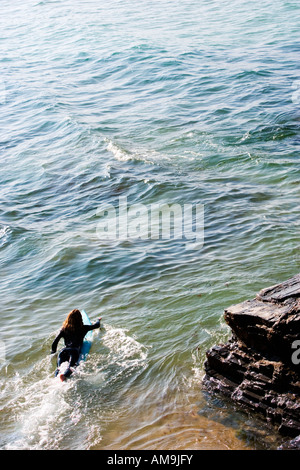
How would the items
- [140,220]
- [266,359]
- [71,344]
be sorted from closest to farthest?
[266,359] < [71,344] < [140,220]

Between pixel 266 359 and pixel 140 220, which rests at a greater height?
pixel 266 359

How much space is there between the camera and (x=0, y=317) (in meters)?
12.1

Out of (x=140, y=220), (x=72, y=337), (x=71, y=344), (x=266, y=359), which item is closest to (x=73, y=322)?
(x=72, y=337)

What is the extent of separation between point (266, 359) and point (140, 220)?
29.4 feet

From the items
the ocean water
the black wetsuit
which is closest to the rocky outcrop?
the ocean water

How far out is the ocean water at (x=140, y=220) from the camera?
830 centimetres

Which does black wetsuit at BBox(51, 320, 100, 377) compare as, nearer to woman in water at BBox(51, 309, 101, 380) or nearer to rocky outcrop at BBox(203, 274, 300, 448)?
woman in water at BBox(51, 309, 101, 380)

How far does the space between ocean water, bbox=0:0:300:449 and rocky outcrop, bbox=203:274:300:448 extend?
277mm

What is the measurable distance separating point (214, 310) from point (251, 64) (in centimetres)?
2283

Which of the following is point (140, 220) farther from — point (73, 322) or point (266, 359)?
point (266, 359)

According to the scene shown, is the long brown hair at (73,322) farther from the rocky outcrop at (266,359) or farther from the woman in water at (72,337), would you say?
the rocky outcrop at (266,359)

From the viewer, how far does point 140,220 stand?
15.8m
